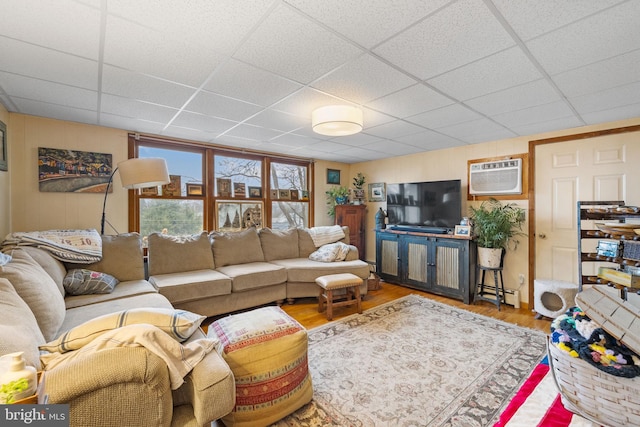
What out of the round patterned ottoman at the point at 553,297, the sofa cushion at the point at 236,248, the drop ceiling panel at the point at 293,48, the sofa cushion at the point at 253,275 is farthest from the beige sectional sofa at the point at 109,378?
the round patterned ottoman at the point at 553,297

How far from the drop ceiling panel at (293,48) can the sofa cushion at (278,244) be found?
2548mm

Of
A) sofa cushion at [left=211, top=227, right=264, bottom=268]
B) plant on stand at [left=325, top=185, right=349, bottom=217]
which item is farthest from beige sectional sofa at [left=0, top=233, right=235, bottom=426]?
plant on stand at [left=325, top=185, right=349, bottom=217]

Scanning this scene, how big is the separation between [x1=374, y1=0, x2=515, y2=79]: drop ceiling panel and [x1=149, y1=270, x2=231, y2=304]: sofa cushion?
2627mm

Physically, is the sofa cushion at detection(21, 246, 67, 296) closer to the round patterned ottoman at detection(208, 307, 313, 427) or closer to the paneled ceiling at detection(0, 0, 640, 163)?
the paneled ceiling at detection(0, 0, 640, 163)

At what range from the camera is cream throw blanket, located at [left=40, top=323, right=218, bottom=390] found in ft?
3.45

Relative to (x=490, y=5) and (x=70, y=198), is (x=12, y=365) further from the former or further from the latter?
(x=70, y=198)

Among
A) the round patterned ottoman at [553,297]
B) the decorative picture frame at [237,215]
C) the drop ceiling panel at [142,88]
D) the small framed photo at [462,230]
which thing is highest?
the drop ceiling panel at [142,88]

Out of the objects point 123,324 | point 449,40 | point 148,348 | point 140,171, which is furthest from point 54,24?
point 449,40

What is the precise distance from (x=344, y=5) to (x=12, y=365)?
1771mm

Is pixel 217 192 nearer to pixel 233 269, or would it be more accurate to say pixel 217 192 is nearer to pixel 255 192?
pixel 255 192

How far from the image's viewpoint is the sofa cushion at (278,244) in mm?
4023

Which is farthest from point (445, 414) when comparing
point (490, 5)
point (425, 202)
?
point (425, 202)

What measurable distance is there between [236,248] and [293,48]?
2699mm

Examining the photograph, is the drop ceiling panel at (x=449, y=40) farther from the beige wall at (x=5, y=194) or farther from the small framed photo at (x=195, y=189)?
the beige wall at (x=5, y=194)
